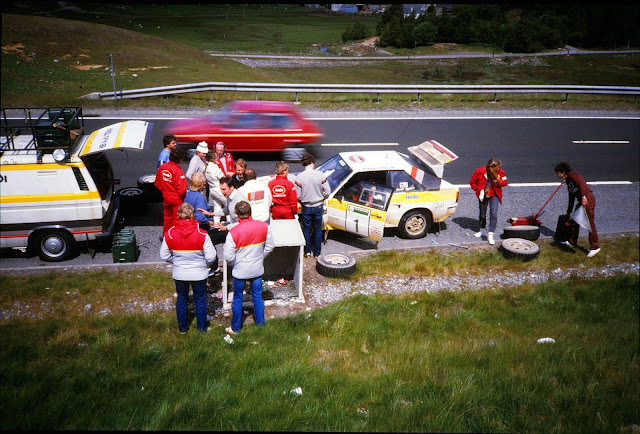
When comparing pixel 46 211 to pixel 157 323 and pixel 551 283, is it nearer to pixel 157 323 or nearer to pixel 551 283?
pixel 157 323

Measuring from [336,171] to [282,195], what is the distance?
2.16 metres

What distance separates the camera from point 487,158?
1688cm

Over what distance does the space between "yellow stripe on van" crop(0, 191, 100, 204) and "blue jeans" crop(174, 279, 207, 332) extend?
3454 millimetres

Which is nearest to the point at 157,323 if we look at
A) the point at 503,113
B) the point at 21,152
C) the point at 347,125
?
the point at 21,152

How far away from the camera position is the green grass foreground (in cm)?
522

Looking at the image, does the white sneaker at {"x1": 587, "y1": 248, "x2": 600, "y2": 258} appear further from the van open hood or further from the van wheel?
the van wheel

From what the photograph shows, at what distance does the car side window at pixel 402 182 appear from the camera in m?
11.1

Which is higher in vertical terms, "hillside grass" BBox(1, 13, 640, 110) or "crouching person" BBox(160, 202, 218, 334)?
"hillside grass" BBox(1, 13, 640, 110)

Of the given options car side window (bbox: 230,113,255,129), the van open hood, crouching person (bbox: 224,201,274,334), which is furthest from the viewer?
car side window (bbox: 230,113,255,129)

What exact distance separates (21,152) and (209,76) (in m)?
20.2

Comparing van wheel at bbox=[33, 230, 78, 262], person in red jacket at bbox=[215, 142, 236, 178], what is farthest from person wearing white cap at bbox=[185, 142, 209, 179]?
van wheel at bbox=[33, 230, 78, 262]

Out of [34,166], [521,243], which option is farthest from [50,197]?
[521,243]

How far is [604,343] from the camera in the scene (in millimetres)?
7328

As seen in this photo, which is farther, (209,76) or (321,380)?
(209,76)
